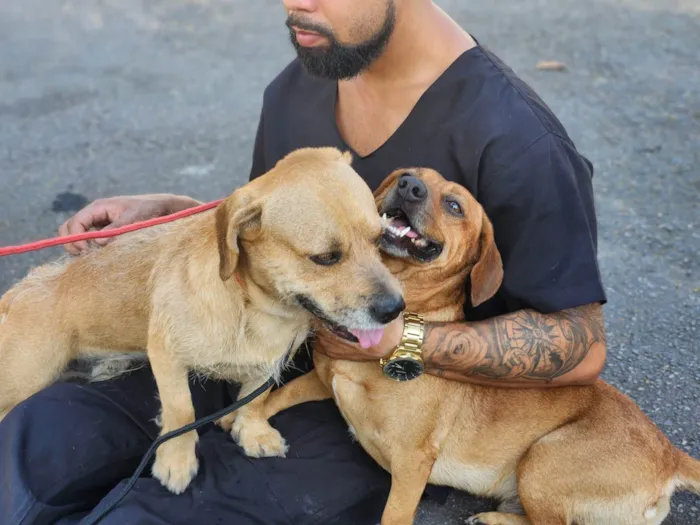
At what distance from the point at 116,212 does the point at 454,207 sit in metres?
1.68

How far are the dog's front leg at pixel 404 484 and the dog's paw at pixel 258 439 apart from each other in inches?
17.5

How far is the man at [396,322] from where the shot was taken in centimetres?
264

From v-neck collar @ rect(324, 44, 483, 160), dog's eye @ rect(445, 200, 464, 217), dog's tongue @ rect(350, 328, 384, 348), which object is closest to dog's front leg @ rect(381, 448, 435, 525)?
dog's tongue @ rect(350, 328, 384, 348)

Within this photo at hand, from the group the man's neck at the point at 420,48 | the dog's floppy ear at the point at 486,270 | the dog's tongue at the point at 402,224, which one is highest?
the man's neck at the point at 420,48

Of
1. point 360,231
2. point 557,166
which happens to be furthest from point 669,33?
point 360,231

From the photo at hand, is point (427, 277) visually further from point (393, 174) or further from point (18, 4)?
point (18, 4)

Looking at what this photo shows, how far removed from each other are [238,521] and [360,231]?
3.72 ft

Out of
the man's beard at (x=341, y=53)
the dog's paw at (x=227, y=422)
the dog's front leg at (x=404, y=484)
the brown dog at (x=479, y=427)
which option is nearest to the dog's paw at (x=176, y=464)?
the dog's paw at (x=227, y=422)

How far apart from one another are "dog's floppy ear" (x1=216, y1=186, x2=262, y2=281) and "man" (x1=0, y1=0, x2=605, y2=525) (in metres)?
0.64

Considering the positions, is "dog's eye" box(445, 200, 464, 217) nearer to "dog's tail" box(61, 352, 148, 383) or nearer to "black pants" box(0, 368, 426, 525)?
"black pants" box(0, 368, 426, 525)

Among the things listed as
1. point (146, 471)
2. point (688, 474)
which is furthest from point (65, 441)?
point (688, 474)

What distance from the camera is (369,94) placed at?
3094 mm

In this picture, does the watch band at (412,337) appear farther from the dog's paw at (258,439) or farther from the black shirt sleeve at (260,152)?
the black shirt sleeve at (260,152)

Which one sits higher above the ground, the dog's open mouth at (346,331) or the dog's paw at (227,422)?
the dog's open mouth at (346,331)
